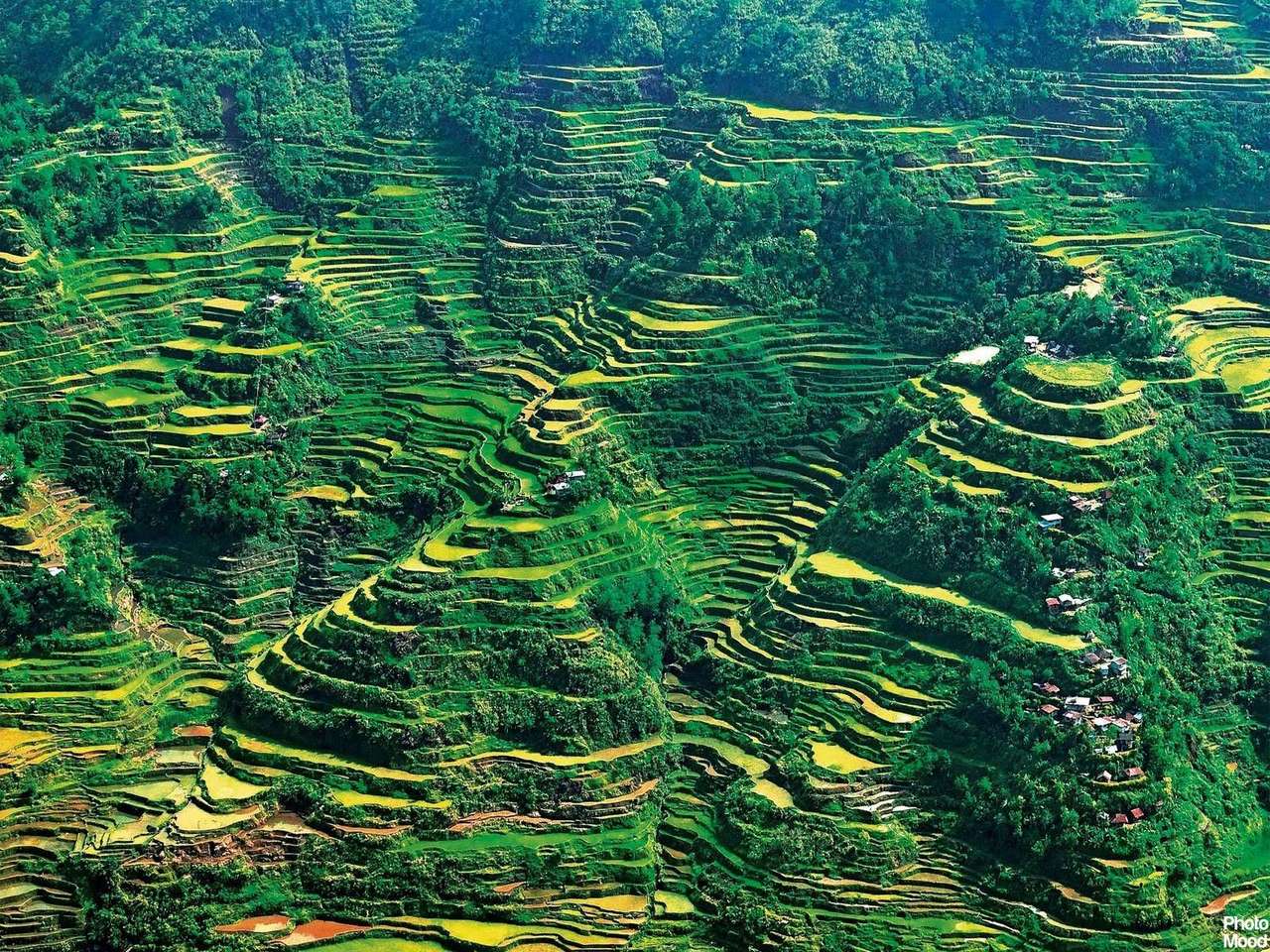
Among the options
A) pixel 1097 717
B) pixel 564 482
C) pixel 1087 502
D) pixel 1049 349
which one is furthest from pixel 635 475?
pixel 1097 717

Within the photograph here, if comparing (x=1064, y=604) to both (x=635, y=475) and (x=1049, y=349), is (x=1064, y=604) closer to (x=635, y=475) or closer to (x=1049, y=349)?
(x=1049, y=349)

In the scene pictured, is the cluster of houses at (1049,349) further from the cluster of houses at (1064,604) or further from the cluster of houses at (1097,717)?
the cluster of houses at (1097,717)

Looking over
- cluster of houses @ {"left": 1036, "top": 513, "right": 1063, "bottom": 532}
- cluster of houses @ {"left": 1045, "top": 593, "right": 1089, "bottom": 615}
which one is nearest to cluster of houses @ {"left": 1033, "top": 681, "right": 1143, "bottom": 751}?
cluster of houses @ {"left": 1045, "top": 593, "right": 1089, "bottom": 615}

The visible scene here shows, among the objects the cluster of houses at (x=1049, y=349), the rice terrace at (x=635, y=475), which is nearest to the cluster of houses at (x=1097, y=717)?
the rice terrace at (x=635, y=475)

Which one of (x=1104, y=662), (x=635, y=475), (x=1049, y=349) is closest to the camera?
(x=1104, y=662)

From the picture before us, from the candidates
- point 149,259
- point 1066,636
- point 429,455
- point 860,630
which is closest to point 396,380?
point 429,455

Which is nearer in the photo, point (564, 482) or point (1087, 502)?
point (1087, 502)

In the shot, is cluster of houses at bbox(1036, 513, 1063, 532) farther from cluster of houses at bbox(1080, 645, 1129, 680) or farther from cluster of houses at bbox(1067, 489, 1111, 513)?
cluster of houses at bbox(1080, 645, 1129, 680)
